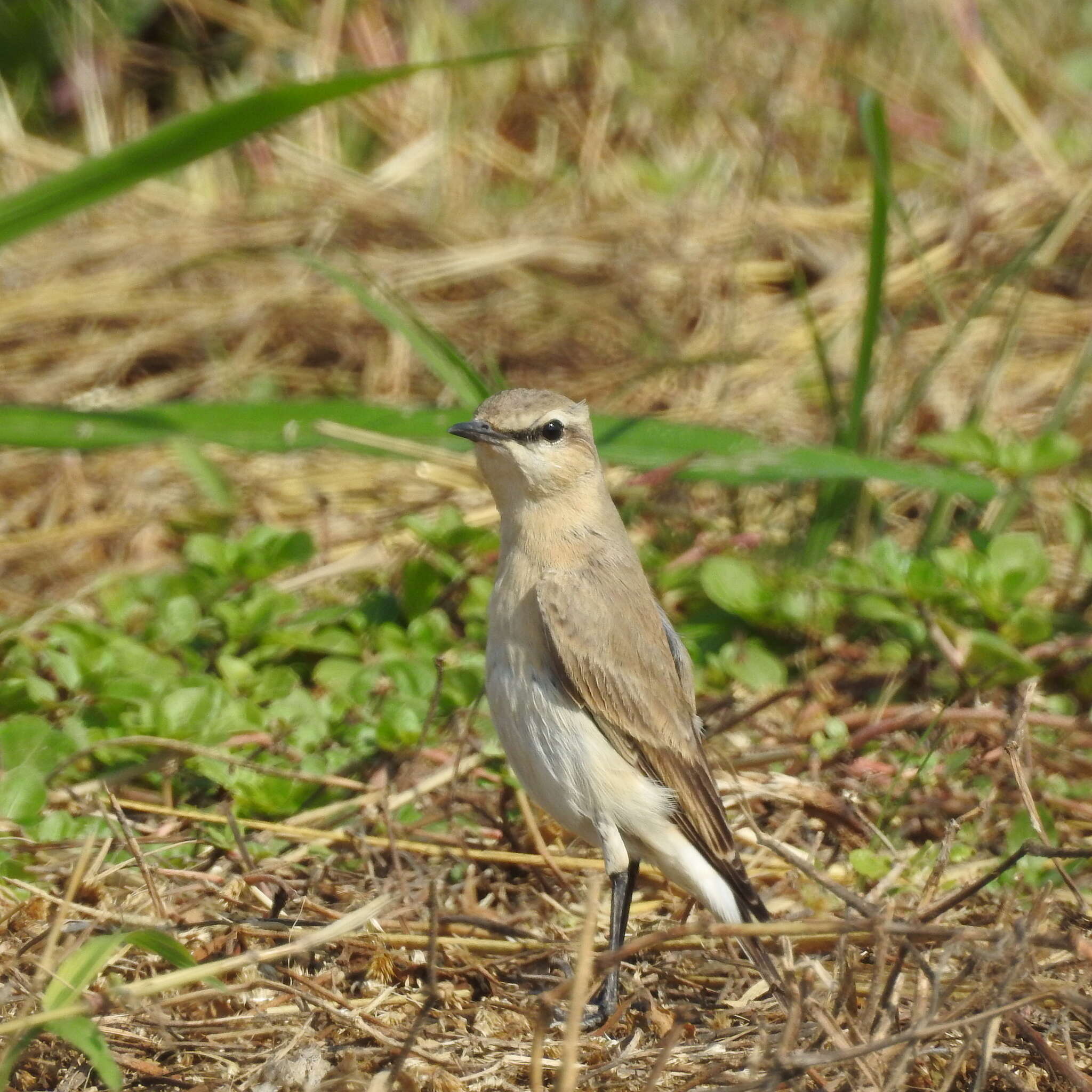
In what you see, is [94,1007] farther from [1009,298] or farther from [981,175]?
[981,175]

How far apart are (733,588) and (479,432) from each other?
1.68m

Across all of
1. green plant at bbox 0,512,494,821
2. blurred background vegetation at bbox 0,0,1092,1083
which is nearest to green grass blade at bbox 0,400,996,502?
blurred background vegetation at bbox 0,0,1092,1083

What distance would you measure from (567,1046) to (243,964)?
0.81 m

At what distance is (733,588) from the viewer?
18.2 ft

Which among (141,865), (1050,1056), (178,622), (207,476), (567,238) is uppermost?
(567,238)

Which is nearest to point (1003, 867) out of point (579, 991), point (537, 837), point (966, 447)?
point (579, 991)

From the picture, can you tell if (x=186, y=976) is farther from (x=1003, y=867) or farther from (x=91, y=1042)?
(x=1003, y=867)

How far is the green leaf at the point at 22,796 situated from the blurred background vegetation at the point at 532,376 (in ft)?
0.04

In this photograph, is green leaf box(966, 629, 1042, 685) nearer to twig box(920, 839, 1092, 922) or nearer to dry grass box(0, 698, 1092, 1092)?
dry grass box(0, 698, 1092, 1092)

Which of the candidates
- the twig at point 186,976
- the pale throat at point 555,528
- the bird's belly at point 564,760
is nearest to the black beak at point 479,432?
the pale throat at point 555,528

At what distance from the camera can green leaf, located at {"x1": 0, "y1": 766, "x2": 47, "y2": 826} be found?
13.6 feet

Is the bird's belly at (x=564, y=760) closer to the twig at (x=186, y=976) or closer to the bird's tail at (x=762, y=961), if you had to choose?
the bird's tail at (x=762, y=961)

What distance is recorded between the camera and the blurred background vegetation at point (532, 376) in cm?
493

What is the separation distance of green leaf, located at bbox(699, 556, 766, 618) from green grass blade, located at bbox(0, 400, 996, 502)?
13.5 inches
